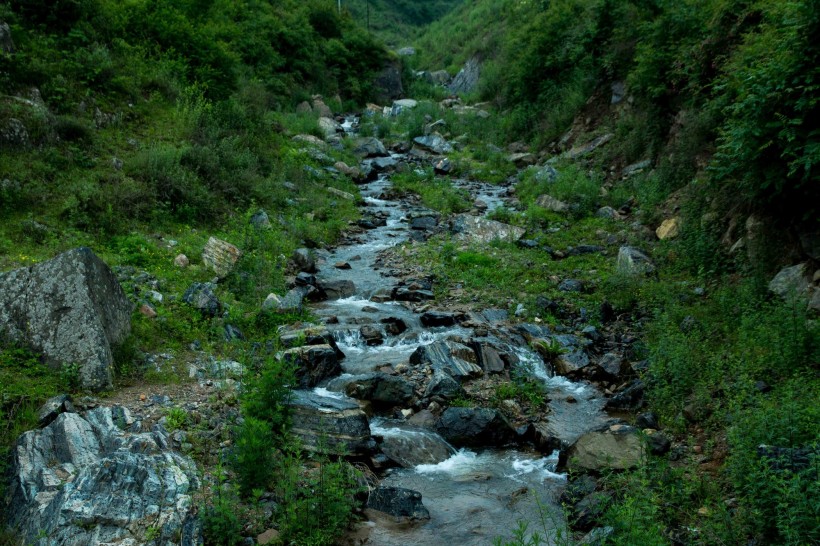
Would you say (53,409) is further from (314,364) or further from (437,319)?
(437,319)

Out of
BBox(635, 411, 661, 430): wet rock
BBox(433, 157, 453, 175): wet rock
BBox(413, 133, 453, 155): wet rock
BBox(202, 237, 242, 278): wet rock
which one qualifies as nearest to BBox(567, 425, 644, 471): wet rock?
BBox(635, 411, 661, 430): wet rock

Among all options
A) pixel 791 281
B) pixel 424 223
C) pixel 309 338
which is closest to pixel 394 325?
pixel 309 338

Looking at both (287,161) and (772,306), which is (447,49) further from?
(772,306)

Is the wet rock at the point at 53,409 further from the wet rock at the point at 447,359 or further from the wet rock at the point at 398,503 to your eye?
the wet rock at the point at 447,359

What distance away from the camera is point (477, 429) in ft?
22.4

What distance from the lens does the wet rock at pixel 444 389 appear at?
7512 mm

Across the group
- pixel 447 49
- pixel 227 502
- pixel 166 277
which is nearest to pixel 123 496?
pixel 227 502

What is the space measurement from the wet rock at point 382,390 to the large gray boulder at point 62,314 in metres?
2.86

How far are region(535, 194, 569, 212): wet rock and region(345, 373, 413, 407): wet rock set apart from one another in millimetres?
8224

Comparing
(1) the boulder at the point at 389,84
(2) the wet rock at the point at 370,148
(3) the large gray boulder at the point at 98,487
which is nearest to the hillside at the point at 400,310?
(3) the large gray boulder at the point at 98,487

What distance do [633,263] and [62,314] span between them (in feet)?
28.1

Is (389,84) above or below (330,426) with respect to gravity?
above

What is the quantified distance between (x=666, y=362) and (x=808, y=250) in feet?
7.45

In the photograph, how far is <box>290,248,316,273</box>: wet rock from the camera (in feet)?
38.4
